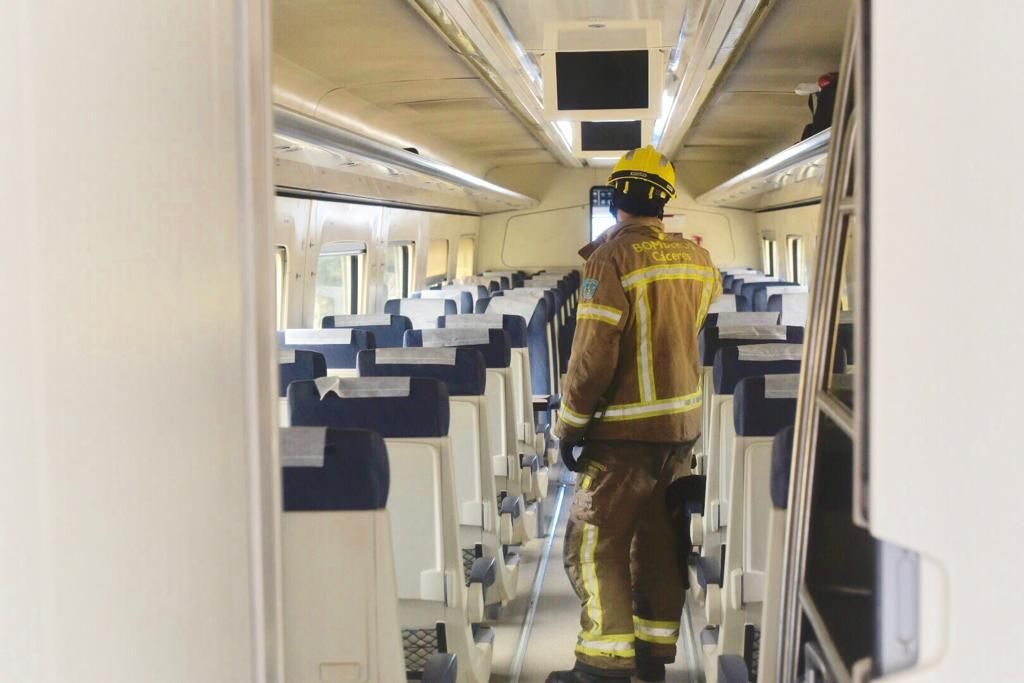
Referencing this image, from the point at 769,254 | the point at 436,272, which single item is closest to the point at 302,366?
the point at 436,272

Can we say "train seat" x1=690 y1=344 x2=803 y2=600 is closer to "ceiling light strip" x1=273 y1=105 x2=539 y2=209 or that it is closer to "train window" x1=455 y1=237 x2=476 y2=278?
"ceiling light strip" x1=273 y1=105 x2=539 y2=209

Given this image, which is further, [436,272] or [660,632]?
[436,272]

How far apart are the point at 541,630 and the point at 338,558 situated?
3229 millimetres

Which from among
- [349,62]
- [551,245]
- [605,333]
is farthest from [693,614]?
[551,245]

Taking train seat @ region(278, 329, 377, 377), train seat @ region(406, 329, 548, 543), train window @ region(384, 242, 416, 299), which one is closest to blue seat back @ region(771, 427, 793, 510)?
train seat @ region(406, 329, 548, 543)

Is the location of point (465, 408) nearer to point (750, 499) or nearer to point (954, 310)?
point (750, 499)

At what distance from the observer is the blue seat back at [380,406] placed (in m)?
3.35

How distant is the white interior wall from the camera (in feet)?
64.6

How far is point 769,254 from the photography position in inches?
746

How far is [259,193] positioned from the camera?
129 centimetres

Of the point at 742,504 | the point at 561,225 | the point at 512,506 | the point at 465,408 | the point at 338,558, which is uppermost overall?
the point at 561,225

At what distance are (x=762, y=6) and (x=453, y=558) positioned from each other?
12.9 feet

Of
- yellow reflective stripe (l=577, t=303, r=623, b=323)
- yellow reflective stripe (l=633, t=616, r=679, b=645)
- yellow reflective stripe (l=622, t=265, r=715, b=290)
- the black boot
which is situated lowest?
the black boot

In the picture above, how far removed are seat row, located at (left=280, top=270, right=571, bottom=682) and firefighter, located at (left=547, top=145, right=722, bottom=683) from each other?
1.41 ft
